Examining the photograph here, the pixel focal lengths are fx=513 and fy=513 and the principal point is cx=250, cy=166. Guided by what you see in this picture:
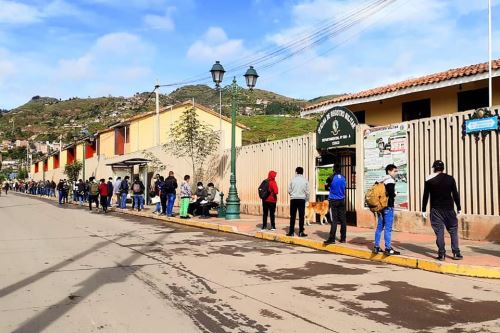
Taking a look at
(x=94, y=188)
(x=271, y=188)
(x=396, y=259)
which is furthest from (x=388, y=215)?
(x=94, y=188)

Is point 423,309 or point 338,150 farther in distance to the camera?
point 338,150

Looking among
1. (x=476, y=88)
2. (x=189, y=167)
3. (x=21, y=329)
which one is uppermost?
(x=476, y=88)

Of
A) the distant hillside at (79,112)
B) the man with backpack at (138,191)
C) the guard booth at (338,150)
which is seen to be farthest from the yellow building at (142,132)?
the guard booth at (338,150)

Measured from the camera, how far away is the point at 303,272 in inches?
344

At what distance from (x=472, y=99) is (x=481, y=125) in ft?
15.8

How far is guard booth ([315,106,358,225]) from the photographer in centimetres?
1620

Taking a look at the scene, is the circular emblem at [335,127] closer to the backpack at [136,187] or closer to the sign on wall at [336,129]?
the sign on wall at [336,129]

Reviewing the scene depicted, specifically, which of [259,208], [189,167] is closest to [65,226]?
[259,208]

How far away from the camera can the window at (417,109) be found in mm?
17719

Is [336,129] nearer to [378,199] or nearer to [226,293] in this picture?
[378,199]

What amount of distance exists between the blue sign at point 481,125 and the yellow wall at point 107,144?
42.0m

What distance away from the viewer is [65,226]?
704 inches

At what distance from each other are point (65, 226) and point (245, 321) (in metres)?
13.8

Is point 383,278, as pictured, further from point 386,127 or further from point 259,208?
point 259,208
